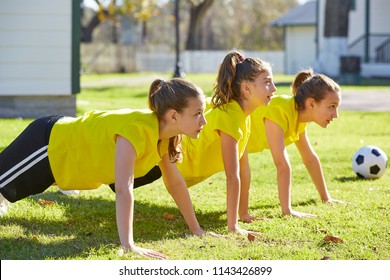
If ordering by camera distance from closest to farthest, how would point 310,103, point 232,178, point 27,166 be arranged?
1. point 27,166
2. point 232,178
3. point 310,103

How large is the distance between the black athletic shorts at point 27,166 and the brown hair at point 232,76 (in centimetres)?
125

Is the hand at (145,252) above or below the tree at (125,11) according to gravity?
below

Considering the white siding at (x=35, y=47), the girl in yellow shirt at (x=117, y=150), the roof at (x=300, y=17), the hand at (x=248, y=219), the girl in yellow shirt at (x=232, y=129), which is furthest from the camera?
the roof at (x=300, y=17)

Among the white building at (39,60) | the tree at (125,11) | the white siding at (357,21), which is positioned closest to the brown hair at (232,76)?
the white building at (39,60)

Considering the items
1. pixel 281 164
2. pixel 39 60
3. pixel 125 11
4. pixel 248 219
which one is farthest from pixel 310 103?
pixel 125 11

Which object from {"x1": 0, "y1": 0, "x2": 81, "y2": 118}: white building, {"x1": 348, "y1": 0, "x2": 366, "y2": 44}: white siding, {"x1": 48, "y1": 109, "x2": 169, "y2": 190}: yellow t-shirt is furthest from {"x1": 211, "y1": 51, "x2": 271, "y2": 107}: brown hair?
{"x1": 348, "y1": 0, "x2": 366, "y2": 44}: white siding

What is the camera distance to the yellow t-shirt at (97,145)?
16.7 ft

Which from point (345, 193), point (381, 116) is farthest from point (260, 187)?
point (381, 116)

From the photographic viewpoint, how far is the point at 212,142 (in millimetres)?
6129

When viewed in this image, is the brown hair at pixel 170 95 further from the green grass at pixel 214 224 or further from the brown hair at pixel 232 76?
the green grass at pixel 214 224

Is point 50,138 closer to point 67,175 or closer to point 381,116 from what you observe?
point 67,175

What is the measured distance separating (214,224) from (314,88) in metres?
1.37

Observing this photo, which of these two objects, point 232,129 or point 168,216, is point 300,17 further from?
point 232,129

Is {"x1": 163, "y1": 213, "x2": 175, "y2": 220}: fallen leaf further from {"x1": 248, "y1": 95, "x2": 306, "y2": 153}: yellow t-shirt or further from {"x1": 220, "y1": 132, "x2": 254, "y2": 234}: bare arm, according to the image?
{"x1": 248, "y1": 95, "x2": 306, "y2": 153}: yellow t-shirt
